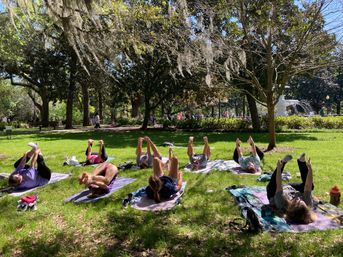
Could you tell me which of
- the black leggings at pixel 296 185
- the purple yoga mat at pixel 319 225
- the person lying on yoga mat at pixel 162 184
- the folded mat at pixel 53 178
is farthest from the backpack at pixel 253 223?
the folded mat at pixel 53 178

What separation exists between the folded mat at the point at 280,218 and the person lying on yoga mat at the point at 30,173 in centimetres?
381

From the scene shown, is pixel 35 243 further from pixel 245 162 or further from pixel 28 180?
pixel 245 162

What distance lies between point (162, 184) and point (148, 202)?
36cm

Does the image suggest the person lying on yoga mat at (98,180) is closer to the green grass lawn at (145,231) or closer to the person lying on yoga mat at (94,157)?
the green grass lawn at (145,231)

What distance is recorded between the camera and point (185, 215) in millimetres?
4984

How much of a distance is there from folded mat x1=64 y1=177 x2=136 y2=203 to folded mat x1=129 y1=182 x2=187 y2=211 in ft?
1.97

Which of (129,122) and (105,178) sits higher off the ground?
(129,122)

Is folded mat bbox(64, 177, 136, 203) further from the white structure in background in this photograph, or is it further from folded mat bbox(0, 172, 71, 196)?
the white structure in background

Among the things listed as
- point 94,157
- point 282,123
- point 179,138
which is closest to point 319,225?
point 94,157

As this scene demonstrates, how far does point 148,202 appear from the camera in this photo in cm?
558

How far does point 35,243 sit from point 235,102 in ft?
187

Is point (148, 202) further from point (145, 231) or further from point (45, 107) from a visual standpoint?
point (45, 107)

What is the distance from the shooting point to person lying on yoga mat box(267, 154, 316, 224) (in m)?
4.59

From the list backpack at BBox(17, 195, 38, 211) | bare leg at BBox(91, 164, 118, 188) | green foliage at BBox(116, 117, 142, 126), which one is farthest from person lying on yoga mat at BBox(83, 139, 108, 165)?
green foliage at BBox(116, 117, 142, 126)
